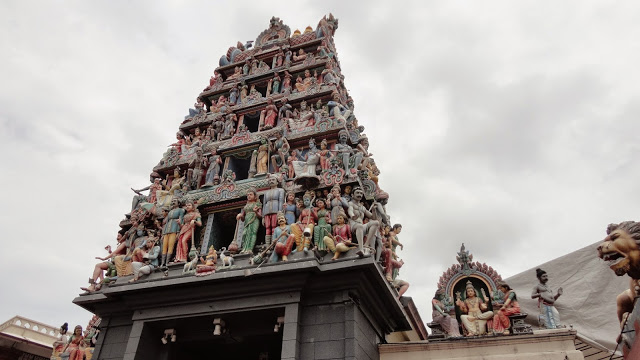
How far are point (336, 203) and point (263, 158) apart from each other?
484 centimetres

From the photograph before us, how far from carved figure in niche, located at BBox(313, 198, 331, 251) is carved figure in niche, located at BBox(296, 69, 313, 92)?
7.89 m

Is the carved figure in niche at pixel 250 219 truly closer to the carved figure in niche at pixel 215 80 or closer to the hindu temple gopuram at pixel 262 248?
the hindu temple gopuram at pixel 262 248

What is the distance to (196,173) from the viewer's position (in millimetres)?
18734

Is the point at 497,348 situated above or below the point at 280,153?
below

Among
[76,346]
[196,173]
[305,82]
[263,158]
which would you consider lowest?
[76,346]

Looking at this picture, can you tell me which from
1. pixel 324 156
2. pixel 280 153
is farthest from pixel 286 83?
pixel 324 156

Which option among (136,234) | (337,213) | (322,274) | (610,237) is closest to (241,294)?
(322,274)

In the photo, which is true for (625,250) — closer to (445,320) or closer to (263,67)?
(445,320)

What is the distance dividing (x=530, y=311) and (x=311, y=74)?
1412 cm

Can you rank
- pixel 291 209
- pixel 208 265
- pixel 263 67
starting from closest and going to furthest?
1. pixel 208 265
2. pixel 291 209
3. pixel 263 67

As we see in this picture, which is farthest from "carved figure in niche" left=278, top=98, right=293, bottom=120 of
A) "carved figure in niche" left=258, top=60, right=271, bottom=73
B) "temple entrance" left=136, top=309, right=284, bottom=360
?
"temple entrance" left=136, top=309, right=284, bottom=360

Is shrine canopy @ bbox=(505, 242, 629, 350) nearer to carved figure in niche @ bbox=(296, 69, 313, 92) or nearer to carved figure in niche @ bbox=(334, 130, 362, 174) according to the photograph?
carved figure in niche @ bbox=(334, 130, 362, 174)

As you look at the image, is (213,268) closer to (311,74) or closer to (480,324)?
(480,324)

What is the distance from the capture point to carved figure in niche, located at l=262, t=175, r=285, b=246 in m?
15.0
